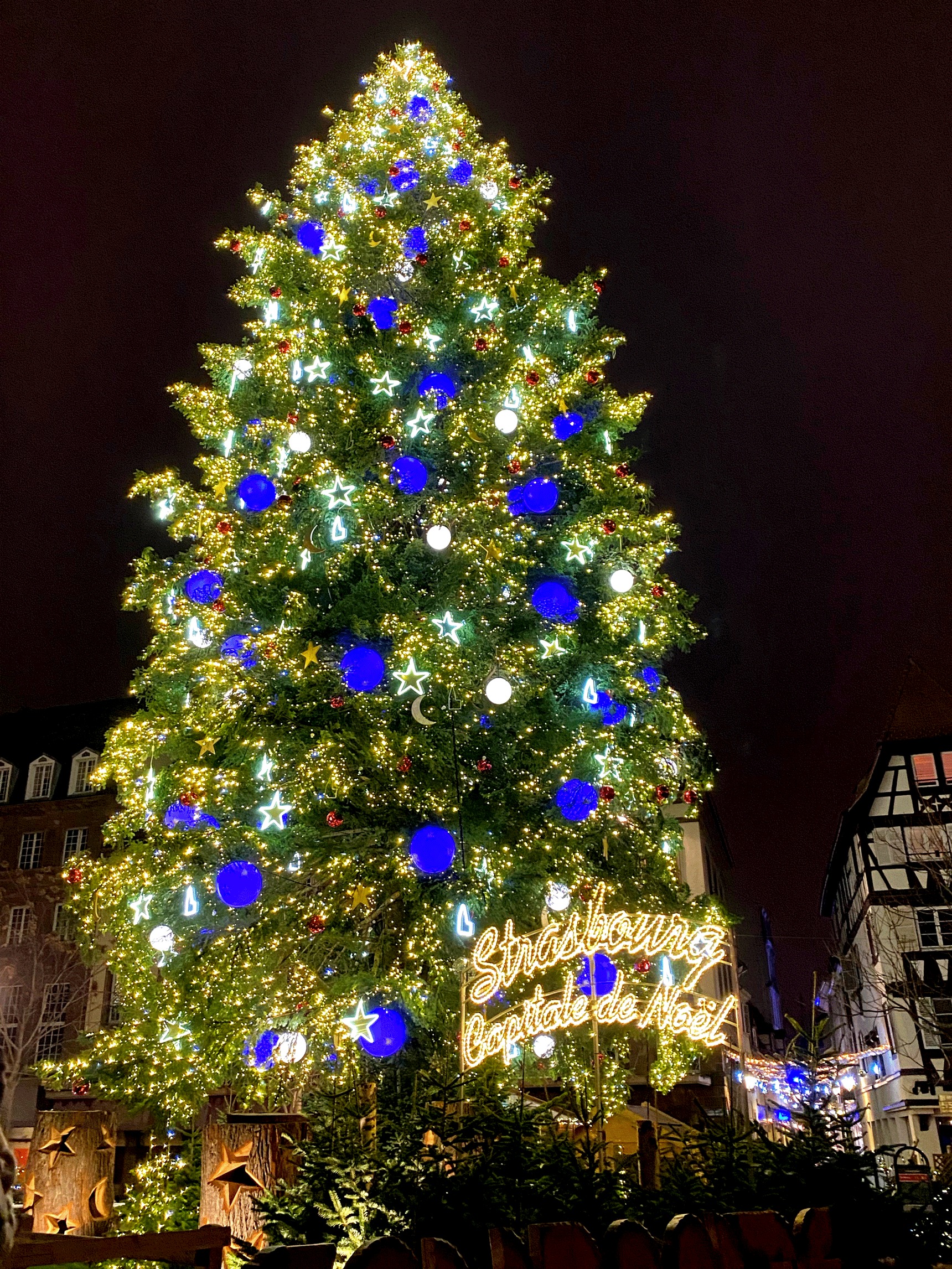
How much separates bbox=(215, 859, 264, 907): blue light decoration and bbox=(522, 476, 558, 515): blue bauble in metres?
5.37

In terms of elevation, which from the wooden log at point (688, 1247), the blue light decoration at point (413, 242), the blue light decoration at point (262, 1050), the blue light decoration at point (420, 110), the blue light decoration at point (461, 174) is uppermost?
the blue light decoration at point (420, 110)

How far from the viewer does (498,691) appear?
34.8ft

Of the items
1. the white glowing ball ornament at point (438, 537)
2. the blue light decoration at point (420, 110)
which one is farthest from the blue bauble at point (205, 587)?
the blue light decoration at point (420, 110)

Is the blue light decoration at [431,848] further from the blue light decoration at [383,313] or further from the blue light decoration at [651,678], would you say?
the blue light decoration at [383,313]

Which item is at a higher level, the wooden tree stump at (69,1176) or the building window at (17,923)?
the building window at (17,923)

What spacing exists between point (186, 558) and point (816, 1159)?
9711 mm

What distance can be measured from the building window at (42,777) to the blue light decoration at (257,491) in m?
34.0

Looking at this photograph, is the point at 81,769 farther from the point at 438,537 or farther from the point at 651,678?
the point at 651,678

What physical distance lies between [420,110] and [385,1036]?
512 inches

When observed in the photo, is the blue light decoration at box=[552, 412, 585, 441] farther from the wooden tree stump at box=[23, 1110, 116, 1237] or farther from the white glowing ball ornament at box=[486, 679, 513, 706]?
the wooden tree stump at box=[23, 1110, 116, 1237]

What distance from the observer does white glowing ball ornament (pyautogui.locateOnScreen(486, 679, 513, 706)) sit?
10.6 m

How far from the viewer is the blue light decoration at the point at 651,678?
11.7 meters

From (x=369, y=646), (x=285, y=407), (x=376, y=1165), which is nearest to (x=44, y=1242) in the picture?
(x=376, y=1165)

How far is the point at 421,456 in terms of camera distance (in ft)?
40.8
